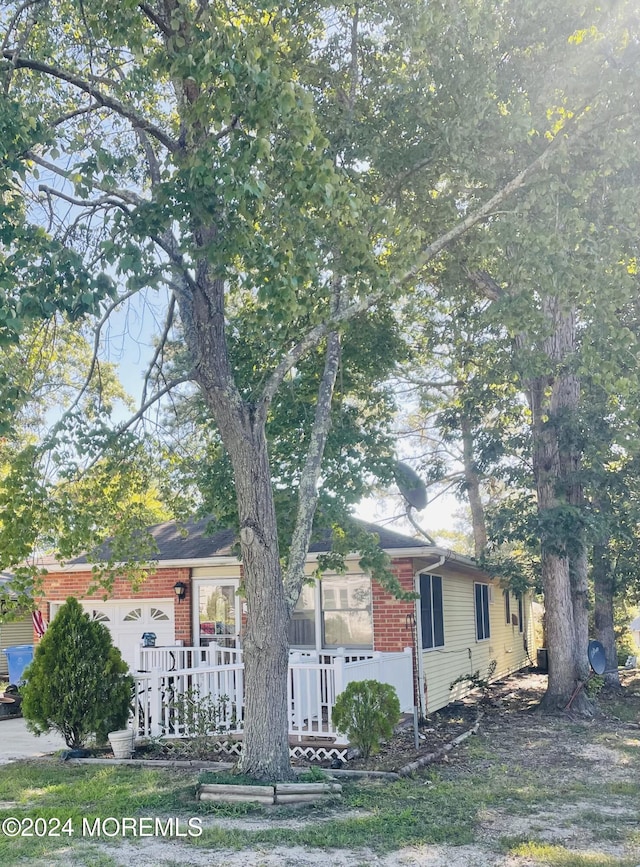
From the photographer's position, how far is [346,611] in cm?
1355

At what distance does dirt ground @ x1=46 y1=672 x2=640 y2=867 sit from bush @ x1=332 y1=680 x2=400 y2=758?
1.12ft

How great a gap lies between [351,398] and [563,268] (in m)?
4.98

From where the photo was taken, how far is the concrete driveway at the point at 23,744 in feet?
35.2

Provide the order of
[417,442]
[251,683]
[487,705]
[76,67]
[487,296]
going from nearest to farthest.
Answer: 1. [251,683]
2. [76,67]
3. [487,296]
4. [487,705]
5. [417,442]

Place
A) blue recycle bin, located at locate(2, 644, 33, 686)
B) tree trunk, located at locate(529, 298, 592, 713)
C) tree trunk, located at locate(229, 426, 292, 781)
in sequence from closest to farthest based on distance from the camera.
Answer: tree trunk, located at locate(229, 426, 292, 781) < tree trunk, located at locate(529, 298, 592, 713) < blue recycle bin, located at locate(2, 644, 33, 686)

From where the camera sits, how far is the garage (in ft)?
50.8

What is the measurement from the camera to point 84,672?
1052cm

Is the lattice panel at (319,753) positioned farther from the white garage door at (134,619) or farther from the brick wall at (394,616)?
the white garage door at (134,619)

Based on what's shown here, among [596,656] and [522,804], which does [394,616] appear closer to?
[596,656]

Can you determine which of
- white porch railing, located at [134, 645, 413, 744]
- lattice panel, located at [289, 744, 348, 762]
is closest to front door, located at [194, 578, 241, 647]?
white porch railing, located at [134, 645, 413, 744]

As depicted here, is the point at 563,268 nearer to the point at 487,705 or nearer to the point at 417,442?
the point at 487,705

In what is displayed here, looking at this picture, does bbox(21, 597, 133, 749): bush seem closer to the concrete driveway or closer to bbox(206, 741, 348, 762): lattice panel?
the concrete driveway

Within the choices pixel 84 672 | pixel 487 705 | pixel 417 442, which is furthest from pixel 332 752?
pixel 417 442

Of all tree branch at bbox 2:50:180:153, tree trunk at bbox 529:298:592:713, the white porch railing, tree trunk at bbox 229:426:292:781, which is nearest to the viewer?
tree branch at bbox 2:50:180:153
